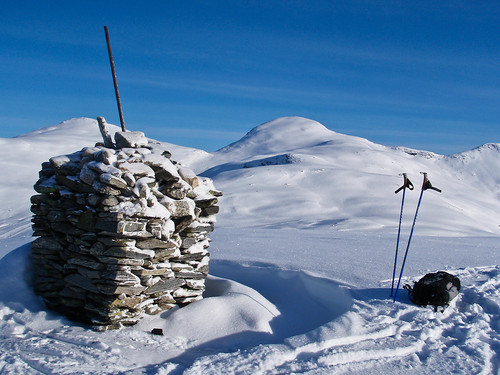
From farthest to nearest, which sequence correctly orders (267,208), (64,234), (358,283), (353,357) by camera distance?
1. (267,208)
2. (358,283)
3. (64,234)
4. (353,357)

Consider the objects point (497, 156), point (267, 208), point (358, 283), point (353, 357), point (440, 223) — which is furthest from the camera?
point (497, 156)

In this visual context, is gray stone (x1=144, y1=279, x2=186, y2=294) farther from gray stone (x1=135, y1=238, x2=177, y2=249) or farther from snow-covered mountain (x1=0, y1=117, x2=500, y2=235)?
snow-covered mountain (x1=0, y1=117, x2=500, y2=235)

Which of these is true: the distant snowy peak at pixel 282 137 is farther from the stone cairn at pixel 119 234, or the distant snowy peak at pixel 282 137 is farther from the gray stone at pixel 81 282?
the gray stone at pixel 81 282

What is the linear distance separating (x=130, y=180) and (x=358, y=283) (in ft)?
14.1

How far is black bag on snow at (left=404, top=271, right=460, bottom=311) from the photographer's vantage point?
6.95 meters

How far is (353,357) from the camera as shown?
→ 5285 mm

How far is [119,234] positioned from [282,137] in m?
62.5

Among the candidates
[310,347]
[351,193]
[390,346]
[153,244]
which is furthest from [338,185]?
[310,347]

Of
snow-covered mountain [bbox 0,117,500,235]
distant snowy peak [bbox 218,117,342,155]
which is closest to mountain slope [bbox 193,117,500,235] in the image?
snow-covered mountain [bbox 0,117,500,235]

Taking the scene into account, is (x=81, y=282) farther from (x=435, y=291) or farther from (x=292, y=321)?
(x=435, y=291)

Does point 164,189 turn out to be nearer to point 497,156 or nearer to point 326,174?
point 326,174

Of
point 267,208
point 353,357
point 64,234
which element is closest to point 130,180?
point 64,234

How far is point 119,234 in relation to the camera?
619 cm

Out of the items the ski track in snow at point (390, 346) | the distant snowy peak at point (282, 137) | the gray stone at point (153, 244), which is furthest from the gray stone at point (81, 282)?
the distant snowy peak at point (282, 137)
